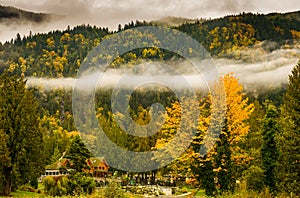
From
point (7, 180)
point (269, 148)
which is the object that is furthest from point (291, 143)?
point (7, 180)

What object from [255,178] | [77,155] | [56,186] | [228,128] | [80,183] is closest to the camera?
[228,128]

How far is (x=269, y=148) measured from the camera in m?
29.5

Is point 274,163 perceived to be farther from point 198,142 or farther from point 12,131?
point 12,131

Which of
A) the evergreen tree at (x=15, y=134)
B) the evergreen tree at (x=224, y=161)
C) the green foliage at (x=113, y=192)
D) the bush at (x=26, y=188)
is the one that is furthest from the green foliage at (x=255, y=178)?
the bush at (x=26, y=188)

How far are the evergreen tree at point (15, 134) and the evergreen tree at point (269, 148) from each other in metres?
19.0

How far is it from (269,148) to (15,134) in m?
20.2

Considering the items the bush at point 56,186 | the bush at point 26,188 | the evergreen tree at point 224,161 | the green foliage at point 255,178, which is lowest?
the bush at point 26,188

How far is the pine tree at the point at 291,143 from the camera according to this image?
24.0 m

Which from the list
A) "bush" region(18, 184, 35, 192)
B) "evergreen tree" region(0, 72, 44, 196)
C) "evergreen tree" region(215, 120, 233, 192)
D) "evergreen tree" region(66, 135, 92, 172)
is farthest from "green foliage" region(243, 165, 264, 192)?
"bush" region(18, 184, 35, 192)

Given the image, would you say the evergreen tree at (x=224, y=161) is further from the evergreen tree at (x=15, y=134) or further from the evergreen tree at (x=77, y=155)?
the evergreen tree at (x=77, y=155)

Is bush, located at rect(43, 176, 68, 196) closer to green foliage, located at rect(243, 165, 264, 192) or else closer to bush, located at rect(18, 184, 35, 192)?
bush, located at rect(18, 184, 35, 192)

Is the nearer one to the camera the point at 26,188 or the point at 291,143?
the point at 291,143

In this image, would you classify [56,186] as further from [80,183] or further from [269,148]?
[269,148]

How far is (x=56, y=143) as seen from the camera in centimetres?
9838
